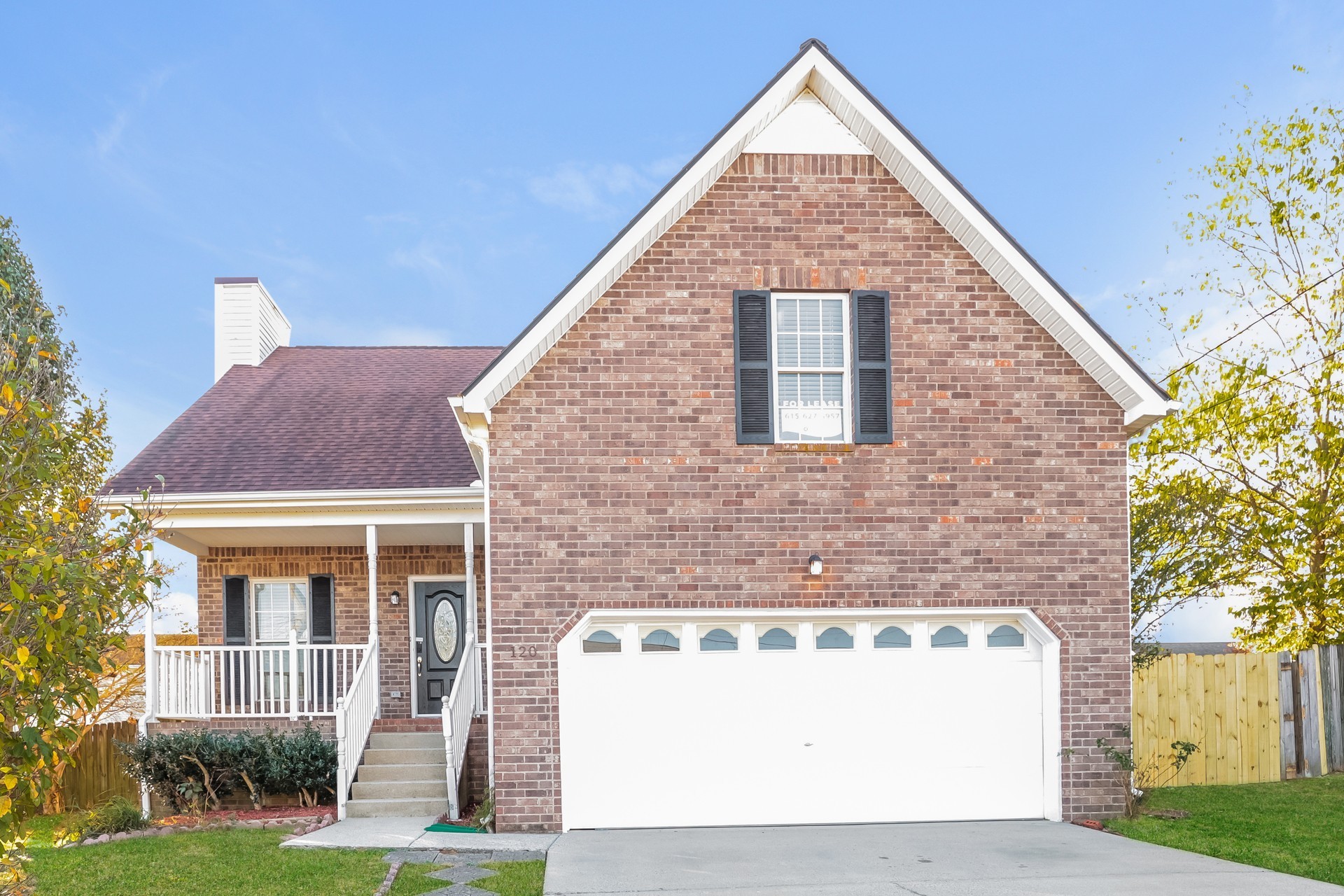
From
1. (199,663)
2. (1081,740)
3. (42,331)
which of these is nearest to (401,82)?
(42,331)

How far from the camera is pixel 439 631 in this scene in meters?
Result: 15.9

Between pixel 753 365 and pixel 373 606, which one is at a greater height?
pixel 753 365

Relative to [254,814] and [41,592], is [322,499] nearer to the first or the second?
[254,814]

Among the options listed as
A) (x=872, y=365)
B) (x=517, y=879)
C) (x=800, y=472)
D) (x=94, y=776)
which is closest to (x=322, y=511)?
(x=800, y=472)

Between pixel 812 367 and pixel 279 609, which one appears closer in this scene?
pixel 812 367

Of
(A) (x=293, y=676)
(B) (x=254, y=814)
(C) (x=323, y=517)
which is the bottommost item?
(B) (x=254, y=814)

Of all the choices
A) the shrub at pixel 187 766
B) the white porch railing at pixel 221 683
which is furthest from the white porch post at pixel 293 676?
the shrub at pixel 187 766

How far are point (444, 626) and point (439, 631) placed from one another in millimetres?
95

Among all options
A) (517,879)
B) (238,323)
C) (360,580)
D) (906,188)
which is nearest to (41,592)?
(517,879)

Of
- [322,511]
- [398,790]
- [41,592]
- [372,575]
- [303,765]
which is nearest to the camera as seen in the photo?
[41,592]

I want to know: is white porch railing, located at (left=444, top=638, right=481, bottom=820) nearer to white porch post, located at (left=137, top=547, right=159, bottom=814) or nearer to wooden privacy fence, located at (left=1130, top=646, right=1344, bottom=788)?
white porch post, located at (left=137, top=547, right=159, bottom=814)

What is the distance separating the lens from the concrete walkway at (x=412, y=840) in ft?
32.9

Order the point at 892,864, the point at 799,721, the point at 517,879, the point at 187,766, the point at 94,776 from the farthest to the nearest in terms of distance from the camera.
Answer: the point at 94,776, the point at 187,766, the point at 799,721, the point at 892,864, the point at 517,879

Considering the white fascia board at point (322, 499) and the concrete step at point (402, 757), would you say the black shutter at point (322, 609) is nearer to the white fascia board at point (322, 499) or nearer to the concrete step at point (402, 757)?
the white fascia board at point (322, 499)
